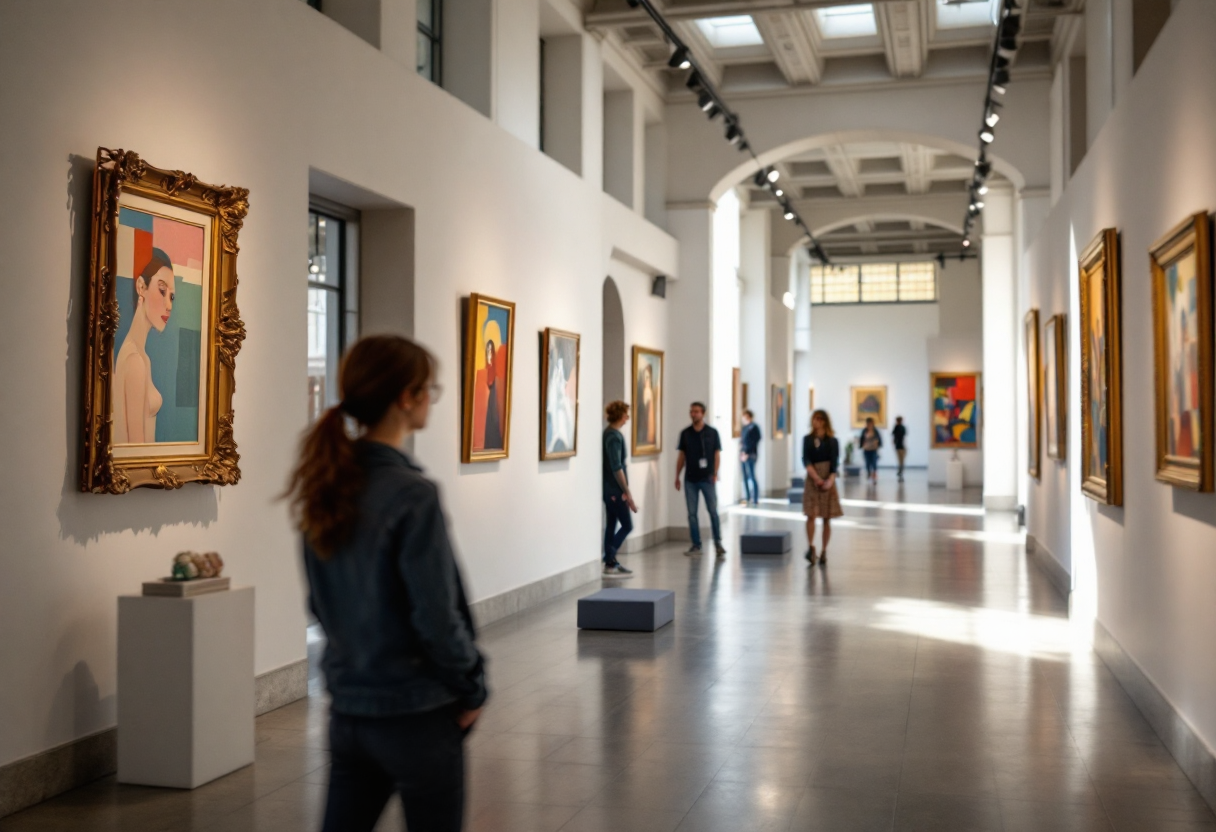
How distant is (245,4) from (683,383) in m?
13.8

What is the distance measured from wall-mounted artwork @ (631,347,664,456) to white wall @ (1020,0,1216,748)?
8576mm

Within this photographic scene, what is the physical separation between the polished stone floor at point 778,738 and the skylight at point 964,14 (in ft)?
28.2

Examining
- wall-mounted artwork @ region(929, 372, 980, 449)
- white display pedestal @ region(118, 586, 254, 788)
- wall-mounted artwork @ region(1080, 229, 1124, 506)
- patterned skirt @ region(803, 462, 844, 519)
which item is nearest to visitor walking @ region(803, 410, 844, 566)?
patterned skirt @ region(803, 462, 844, 519)

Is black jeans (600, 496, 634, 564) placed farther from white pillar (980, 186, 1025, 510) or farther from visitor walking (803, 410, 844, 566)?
white pillar (980, 186, 1025, 510)

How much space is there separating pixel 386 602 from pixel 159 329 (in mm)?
4583

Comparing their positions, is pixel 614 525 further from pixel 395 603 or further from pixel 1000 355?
pixel 1000 355

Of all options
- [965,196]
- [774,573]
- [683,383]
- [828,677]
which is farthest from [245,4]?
[965,196]

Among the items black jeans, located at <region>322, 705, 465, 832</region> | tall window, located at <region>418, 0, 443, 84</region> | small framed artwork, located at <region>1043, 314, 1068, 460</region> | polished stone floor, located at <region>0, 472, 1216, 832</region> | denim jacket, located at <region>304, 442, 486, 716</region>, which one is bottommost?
polished stone floor, located at <region>0, 472, 1216, 832</region>

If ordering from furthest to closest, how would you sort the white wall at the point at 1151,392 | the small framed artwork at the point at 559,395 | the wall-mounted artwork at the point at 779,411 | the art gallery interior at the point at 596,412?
the wall-mounted artwork at the point at 779,411 < the small framed artwork at the point at 559,395 < the white wall at the point at 1151,392 < the art gallery interior at the point at 596,412

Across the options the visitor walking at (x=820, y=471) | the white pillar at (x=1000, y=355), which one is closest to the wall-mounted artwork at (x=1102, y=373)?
the visitor walking at (x=820, y=471)

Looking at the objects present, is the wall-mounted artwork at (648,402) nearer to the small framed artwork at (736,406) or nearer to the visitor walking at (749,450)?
the small framed artwork at (736,406)

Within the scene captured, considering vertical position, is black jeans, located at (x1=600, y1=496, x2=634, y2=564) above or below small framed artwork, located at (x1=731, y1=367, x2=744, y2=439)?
below

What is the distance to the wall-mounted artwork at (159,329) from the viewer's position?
672cm

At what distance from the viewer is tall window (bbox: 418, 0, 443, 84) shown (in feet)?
41.9
